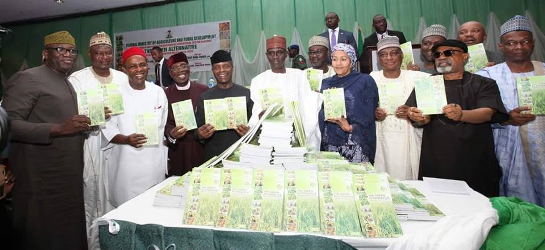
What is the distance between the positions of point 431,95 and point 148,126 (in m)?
2.38

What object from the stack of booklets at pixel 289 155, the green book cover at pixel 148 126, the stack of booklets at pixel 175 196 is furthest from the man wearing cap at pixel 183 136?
the stack of booklets at pixel 289 155

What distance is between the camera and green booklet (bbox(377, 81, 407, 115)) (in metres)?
2.97

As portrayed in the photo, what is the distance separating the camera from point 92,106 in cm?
270

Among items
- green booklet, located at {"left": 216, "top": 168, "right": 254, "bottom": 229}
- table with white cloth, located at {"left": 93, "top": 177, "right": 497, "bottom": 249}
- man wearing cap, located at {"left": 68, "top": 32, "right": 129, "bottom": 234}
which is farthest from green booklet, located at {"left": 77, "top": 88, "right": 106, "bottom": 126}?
green booklet, located at {"left": 216, "top": 168, "right": 254, "bottom": 229}

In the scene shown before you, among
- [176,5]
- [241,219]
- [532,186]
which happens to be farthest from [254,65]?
[241,219]

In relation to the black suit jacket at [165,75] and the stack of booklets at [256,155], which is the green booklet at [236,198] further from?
the black suit jacket at [165,75]

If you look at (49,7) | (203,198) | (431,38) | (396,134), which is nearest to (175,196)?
(203,198)

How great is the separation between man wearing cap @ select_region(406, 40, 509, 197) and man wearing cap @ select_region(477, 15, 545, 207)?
36 cm

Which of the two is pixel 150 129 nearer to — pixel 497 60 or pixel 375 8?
pixel 497 60

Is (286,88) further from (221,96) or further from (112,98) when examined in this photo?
(112,98)

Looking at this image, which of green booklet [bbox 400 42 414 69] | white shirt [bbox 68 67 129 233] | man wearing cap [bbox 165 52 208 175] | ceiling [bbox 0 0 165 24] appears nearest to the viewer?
white shirt [bbox 68 67 129 233]

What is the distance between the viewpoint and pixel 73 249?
296 cm

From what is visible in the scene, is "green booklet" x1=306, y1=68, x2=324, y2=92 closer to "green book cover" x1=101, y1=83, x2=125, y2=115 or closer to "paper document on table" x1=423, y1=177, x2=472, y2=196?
"paper document on table" x1=423, y1=177, x2=472, y2=196

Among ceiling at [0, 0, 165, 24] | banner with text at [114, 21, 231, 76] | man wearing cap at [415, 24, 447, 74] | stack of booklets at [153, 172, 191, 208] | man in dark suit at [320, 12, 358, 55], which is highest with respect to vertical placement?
ceiling at [0, 0, 165, 24]
